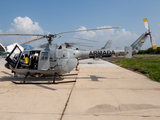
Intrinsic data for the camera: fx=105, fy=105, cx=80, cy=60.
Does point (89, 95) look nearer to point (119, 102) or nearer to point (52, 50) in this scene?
point (119, 102)

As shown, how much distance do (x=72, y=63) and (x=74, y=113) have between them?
402 cm

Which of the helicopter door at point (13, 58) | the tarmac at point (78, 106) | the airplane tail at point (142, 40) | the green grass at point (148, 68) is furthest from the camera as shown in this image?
the green grass at point (148, 68)

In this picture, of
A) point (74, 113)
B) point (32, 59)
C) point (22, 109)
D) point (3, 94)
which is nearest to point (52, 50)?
point (32, 59)

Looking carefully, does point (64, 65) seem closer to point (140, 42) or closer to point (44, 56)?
point (44, 56)

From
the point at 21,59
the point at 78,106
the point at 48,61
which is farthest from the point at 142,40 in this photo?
the point at 21,59

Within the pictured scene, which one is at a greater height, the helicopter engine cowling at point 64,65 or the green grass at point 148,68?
the helicopter engine cowling at point 64,65

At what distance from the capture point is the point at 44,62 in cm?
650

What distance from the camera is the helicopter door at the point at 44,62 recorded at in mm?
6463

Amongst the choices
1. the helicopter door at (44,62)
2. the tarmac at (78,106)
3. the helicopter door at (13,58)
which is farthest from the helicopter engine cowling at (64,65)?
the helicopter door at (13,58)

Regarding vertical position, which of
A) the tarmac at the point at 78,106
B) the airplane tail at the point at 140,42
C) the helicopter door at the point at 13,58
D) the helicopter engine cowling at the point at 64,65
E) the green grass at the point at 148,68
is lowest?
the tarmac at the point at 78,106

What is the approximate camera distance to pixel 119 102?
395 centimetres

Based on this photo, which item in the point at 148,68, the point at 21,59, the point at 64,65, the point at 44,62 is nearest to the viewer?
the point at 44,62

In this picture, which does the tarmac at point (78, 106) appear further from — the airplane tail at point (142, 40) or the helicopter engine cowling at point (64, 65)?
the airplane tail at point (142, 40)

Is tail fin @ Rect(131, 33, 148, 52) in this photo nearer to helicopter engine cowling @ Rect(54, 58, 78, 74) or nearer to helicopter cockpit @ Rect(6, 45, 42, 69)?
helicopter engine cowling @ Rect(54, 58, 78, 74)
